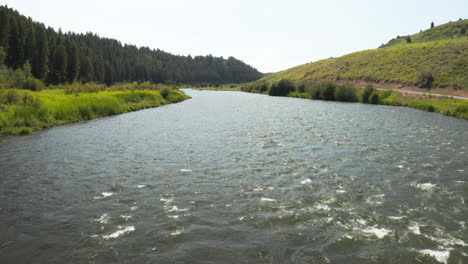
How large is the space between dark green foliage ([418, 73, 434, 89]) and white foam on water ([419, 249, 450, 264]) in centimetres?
7543

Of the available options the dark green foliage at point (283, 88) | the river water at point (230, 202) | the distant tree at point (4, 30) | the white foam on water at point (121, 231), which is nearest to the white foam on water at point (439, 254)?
the river water at point (230, 202)

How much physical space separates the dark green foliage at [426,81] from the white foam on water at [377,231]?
75.0 meters

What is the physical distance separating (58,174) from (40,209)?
4466 millimetres

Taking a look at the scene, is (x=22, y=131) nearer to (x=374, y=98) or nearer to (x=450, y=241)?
(x=450, y=241)

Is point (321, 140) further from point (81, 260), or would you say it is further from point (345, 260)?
point (81, 260)

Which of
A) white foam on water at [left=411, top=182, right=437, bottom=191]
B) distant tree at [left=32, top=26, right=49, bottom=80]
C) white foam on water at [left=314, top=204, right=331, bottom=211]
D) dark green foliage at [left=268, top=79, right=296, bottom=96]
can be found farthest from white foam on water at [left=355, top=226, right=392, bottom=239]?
dark green foliage at [left=268, top=79, right=296, bottom=96]

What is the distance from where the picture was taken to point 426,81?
71375 millimetres

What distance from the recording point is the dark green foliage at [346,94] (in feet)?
238

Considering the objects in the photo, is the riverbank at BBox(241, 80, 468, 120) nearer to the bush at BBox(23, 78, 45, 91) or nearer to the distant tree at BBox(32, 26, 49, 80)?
the bush at BBox(23, 78, 45, 91)

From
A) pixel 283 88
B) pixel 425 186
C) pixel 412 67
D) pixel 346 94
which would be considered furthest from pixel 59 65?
pixel 412 67

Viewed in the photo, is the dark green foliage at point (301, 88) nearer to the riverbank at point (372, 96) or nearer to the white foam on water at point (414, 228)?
the riverbank at point (372, 96)

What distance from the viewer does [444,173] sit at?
52.0ft

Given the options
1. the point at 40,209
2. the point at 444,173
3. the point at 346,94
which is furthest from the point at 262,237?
the point at 346,94

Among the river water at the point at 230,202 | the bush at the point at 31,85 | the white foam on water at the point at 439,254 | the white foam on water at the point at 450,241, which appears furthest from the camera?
the bush at the point at 31,85
